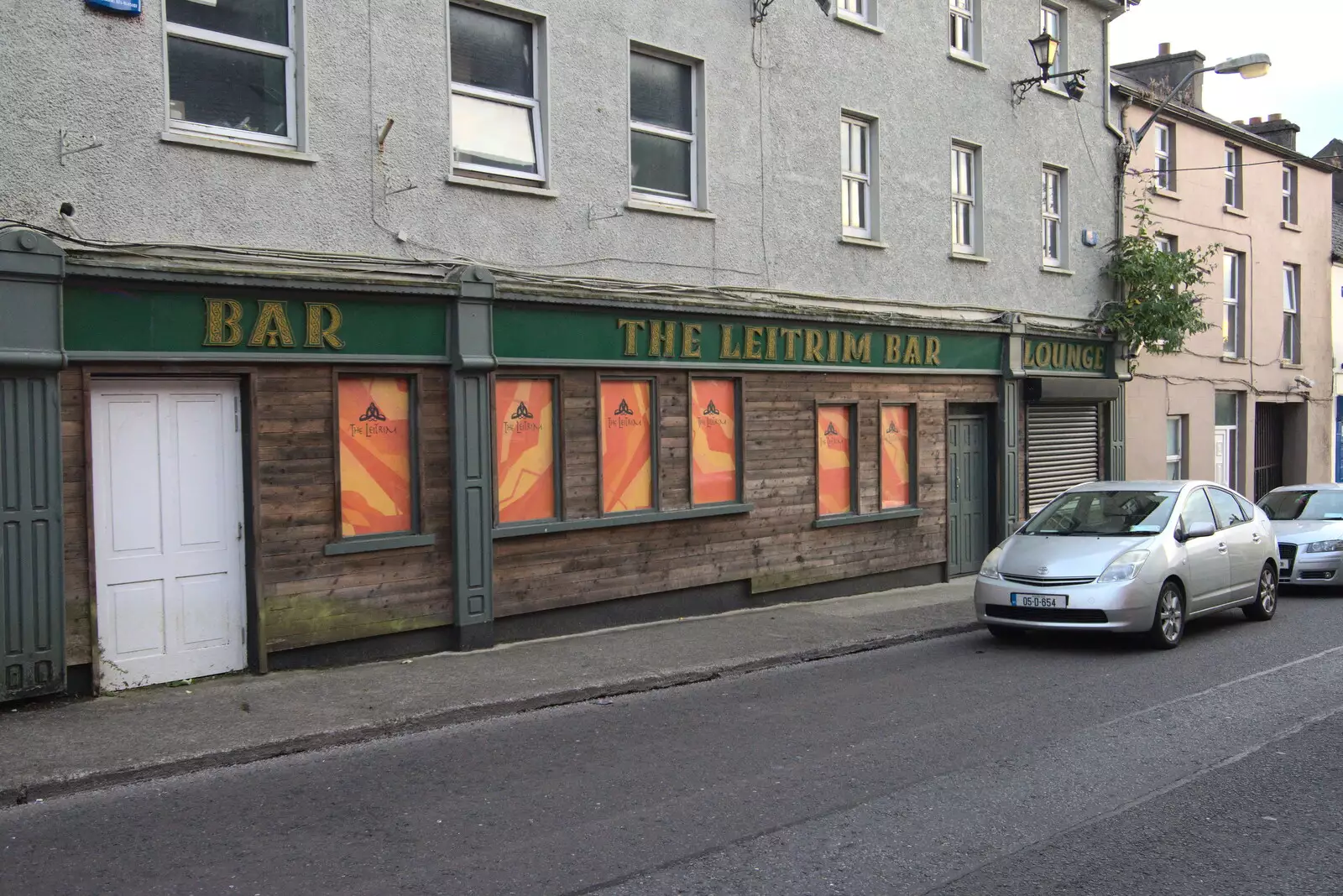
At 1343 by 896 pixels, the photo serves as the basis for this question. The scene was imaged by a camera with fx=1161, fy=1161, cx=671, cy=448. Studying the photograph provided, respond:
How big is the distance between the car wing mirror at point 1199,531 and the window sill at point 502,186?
6.87 meters

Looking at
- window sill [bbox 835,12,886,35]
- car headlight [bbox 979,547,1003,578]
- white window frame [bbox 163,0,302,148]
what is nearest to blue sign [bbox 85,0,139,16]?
white window frame [bbox 163,0,302,148]

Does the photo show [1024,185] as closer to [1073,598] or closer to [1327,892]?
[1073,598]

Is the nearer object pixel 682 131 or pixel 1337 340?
pixel 682 131

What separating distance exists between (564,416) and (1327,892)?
771cm

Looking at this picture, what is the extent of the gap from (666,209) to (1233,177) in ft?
52.7

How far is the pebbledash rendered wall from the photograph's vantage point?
8.25 metres

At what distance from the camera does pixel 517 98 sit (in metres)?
11.0

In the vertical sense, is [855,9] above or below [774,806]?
above

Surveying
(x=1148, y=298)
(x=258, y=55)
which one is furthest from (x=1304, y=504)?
(x=258, y=55)

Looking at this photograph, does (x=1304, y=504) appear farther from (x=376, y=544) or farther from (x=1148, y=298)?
(x=376, y=544)

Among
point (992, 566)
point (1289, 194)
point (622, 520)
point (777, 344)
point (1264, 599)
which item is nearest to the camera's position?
point (992, 566)

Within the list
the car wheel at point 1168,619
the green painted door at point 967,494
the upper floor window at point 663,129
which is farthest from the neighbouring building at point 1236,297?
the upper floor window at point 663,129

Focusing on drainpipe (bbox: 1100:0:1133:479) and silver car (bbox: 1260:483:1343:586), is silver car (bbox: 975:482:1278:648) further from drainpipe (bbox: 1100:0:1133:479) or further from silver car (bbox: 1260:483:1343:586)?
drainpipe (bbox: 1100:0:1133:479)

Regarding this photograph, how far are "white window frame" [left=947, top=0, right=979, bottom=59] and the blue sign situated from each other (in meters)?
11.5
